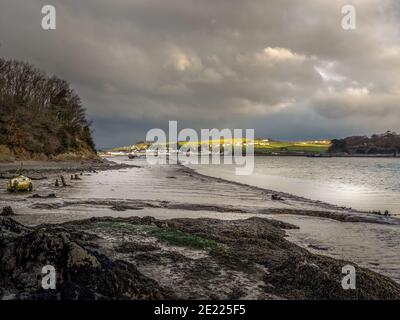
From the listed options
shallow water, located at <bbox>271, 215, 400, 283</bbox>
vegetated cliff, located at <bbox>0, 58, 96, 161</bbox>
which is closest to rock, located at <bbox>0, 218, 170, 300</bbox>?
shallow water, located at <bbox>271, 215, 400, 283</bbox>

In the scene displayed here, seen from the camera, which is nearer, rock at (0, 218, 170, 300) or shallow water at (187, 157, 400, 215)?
rock at (0, 218, 170, 300)

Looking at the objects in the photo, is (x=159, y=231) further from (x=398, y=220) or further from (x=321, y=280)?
(x=398, y=220)

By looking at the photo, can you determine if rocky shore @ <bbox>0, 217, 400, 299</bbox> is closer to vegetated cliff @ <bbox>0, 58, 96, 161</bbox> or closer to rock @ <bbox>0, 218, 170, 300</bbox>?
rock @ <bbox>0, 218, 170, 300</bbox>

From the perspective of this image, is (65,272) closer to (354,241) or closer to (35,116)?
(354,241)

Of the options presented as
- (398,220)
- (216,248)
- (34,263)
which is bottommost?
(398,220)

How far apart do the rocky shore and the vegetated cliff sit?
62754mm

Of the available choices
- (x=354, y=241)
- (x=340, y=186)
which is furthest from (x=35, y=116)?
(x=354, y=241)

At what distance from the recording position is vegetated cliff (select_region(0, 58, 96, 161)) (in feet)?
236

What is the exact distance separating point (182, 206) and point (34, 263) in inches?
635

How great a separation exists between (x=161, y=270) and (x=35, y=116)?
81.9 metres

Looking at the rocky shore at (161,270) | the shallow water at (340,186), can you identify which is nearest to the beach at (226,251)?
the rocky shore at (161,270)

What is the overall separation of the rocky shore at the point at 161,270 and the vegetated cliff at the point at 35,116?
6275 cm

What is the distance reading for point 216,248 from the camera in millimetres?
10727
